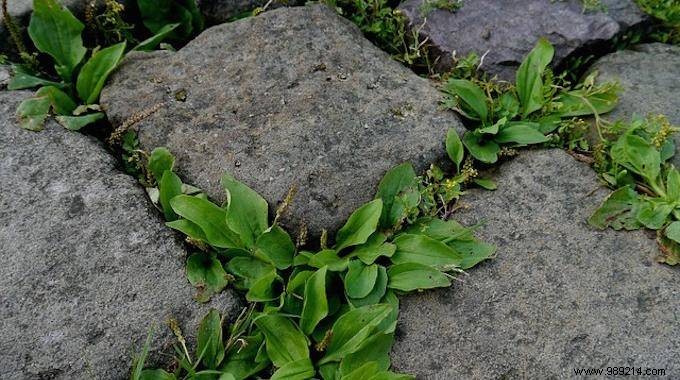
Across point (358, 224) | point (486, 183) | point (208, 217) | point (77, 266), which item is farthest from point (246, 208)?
point (486, 183)

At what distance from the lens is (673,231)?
275 cm

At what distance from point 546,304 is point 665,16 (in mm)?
2088

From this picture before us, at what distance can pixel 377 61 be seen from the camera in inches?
136

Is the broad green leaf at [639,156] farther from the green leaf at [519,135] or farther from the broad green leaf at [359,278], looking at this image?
the broad green leaf at [359,278]

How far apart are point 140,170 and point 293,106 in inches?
30.6

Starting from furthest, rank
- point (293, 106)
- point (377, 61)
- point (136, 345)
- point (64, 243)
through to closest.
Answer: point (377, 61), point (293, 106), point (64, 243), point (136, 345)

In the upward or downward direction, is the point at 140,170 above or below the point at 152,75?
below

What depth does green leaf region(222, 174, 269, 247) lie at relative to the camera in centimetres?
272

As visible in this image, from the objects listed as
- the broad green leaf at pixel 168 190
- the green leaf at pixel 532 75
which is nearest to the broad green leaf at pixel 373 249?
the broad green leaf at pixel 168 190

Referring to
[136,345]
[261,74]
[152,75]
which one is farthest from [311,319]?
[152,75]

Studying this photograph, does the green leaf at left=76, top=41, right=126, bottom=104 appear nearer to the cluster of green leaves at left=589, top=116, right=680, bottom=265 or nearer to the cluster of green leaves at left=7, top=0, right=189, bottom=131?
the cluster of green leaves at left=7, top=0, right=189, bottom=131

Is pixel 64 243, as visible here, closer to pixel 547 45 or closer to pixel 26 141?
pixel 26 141

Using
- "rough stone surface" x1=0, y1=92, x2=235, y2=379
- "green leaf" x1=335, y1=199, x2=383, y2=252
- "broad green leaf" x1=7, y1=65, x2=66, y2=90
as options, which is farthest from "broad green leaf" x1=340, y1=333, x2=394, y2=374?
"broad green leaf" x1=7, y1=65, x2=66, y2=90

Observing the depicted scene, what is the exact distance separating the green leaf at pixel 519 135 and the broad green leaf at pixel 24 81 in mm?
2168
